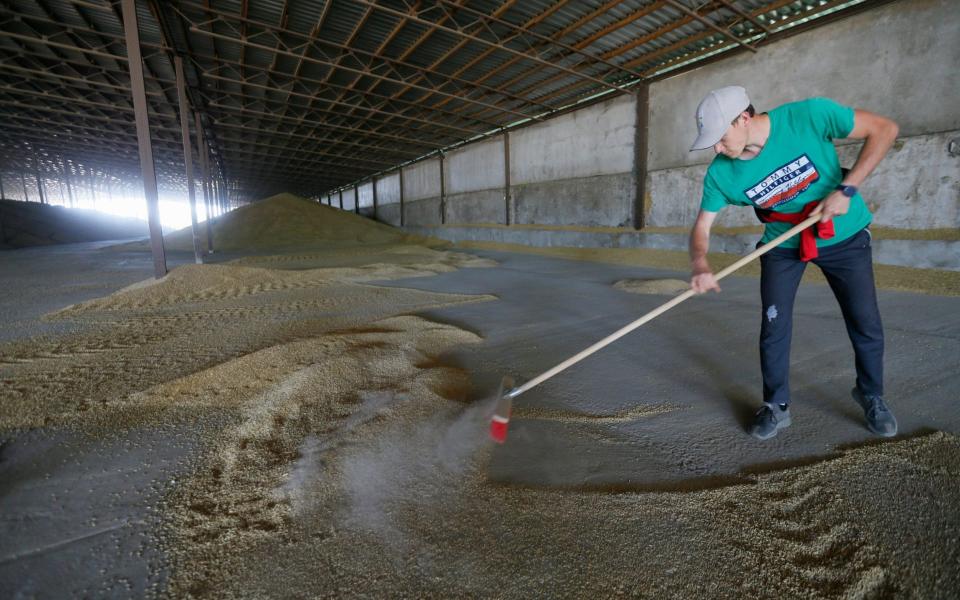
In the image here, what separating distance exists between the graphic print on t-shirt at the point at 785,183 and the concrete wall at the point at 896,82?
735 cm

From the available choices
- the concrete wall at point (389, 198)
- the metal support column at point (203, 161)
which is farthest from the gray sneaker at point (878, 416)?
the concrete wall at point (389, 198)

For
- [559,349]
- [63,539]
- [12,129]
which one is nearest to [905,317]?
[559,349]

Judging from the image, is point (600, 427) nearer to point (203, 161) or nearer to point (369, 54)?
point (369, 54)

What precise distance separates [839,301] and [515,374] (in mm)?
2007

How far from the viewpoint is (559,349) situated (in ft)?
12.2

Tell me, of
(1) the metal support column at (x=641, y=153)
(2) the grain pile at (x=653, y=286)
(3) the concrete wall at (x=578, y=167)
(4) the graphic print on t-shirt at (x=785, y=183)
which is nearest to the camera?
(4) the graphic print on t-shirt at (x=785, y=183)

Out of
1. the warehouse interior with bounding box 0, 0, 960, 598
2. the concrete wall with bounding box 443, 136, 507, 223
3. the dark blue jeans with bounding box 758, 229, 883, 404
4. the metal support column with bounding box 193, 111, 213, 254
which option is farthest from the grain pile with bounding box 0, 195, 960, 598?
the concrete wall with bounding box 443, 136, 507, 223

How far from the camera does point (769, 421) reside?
2223mm

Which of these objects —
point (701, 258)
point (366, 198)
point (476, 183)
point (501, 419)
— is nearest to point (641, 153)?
point (476, 183)

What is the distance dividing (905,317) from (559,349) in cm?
386

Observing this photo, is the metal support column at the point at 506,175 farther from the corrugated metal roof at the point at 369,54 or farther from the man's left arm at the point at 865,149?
the man's left arm at the point at 865,149

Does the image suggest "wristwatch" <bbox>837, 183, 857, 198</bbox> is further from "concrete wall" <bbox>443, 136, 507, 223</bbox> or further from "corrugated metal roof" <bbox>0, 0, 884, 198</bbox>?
"concrete wall" <bbox>443, 136, 507, 223</bbox>

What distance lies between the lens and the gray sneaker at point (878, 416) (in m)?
2.14

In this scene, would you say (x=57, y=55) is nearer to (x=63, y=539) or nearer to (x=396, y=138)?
(x=396, y=138)
